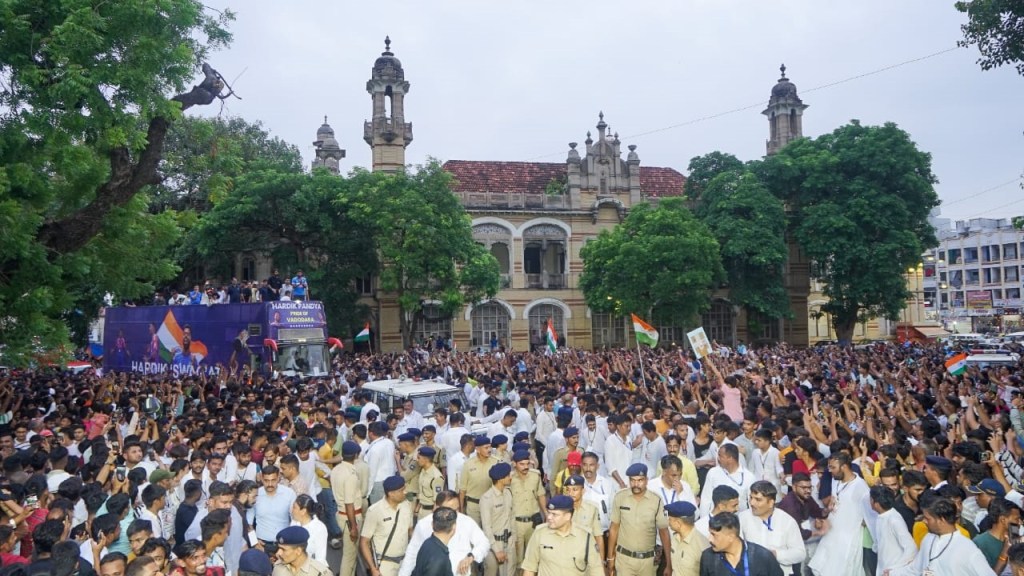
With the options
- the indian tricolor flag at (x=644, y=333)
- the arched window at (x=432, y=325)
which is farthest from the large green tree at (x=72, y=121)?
the arched window at (x=432, y=325)

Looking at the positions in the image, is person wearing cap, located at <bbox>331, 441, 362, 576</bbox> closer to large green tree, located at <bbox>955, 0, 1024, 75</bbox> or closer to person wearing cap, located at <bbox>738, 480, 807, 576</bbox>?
person wearing cap, located at <bbox>738, 480, 807, 576</bbox>

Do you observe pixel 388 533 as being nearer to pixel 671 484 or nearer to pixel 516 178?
pixel 671 484

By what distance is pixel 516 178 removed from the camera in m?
41.8

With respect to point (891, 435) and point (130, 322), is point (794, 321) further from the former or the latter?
Answer: point (891, 435)

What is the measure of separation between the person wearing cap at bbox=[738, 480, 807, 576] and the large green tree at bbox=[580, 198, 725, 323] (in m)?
26.5

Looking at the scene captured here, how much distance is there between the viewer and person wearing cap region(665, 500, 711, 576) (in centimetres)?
523

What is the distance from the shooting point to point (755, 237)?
34.2 meters

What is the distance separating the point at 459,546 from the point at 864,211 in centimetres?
3207

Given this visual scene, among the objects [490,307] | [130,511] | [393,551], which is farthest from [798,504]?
[490,307]

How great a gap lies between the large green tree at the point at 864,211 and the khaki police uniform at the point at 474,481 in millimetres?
29699

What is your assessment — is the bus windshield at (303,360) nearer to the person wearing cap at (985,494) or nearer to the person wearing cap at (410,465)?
the person wearing cap at (410,465)

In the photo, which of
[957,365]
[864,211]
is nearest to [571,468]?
[957,365]

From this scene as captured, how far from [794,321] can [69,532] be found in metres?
39.4

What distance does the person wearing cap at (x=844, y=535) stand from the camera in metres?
5.94
